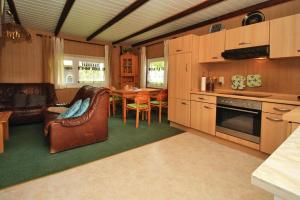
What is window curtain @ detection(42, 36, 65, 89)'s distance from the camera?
4914mm

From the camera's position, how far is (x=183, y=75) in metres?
3.72

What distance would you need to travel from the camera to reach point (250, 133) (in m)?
2.66

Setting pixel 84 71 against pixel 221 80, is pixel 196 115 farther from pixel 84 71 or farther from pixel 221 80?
pixel 84 71

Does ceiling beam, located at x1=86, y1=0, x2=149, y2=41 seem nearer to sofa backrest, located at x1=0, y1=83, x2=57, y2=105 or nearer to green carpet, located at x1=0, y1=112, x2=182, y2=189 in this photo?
sofa backrest, located at x1=0, y1=83, x2=57, y2=105

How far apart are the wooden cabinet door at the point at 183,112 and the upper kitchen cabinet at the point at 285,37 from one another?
5.58ft

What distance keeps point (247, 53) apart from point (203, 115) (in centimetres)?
129

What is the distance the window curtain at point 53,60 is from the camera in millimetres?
4914

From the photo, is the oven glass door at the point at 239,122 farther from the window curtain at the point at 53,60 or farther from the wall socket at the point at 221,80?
the window curtain at the point at 53,60

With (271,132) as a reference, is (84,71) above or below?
above

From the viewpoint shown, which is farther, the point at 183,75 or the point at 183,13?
the point at 183,75

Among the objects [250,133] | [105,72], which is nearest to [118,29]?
[105,72]

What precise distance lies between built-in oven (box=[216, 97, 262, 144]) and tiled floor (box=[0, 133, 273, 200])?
0.29 meters

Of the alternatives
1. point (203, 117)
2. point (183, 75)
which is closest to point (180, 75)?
point (183, 75)

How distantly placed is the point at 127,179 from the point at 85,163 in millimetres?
701
